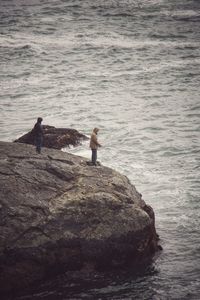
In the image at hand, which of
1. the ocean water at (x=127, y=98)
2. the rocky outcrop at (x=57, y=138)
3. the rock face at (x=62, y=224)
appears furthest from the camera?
the rocky outcrop at (x=57, y=138)

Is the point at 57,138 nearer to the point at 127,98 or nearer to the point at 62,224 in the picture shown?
the point at 62,224

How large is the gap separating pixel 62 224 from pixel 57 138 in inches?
429

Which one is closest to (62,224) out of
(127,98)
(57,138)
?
(57,138)

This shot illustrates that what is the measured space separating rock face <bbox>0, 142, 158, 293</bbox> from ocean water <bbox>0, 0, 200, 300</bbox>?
501mm

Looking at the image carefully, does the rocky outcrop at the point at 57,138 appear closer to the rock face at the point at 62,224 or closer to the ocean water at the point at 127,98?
the ocean water at the point at 127,98

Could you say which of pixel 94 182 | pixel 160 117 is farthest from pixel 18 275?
pixel 160 117

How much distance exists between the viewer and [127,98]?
36438 mm

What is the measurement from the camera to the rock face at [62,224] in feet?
42.2

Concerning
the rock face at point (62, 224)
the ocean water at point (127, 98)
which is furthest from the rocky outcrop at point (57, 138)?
the rock face at point (62, 224)

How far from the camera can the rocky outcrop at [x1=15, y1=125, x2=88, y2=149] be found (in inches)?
891

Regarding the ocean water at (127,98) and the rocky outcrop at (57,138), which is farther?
the rocky outcrop at (57,138)

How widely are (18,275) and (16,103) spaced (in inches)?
913

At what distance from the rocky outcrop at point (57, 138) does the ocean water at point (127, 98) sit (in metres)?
0.66

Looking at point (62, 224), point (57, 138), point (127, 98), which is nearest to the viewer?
point (62, 224)
